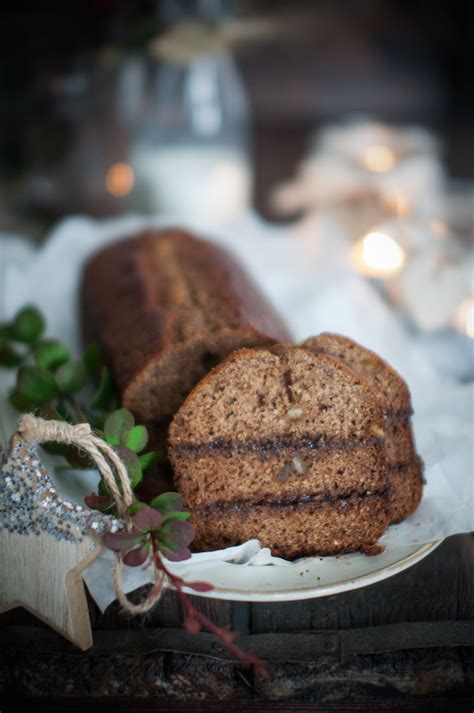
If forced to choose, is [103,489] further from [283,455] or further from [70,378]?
[70,378]

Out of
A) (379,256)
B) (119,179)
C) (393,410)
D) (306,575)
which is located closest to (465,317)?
(379,256)

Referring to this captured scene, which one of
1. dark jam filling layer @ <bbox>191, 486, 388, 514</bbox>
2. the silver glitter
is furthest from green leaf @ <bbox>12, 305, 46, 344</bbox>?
dark jam filling layer @ <bbox>191, 486, 388, 514</bbox>

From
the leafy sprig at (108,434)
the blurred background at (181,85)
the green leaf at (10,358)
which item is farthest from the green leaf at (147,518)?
the blurred background at (181,85)

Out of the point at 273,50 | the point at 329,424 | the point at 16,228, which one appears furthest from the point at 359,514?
the point at 273,50

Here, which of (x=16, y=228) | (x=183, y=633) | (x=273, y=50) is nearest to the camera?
(x=183, y=633)

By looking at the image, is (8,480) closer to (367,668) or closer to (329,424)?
(329,424)

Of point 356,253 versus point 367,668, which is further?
point 356,253

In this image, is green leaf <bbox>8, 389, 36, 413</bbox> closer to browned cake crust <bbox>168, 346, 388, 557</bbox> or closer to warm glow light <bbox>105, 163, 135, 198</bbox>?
browned cake crust <bbox>168, 346, 388, 557</bbox>
